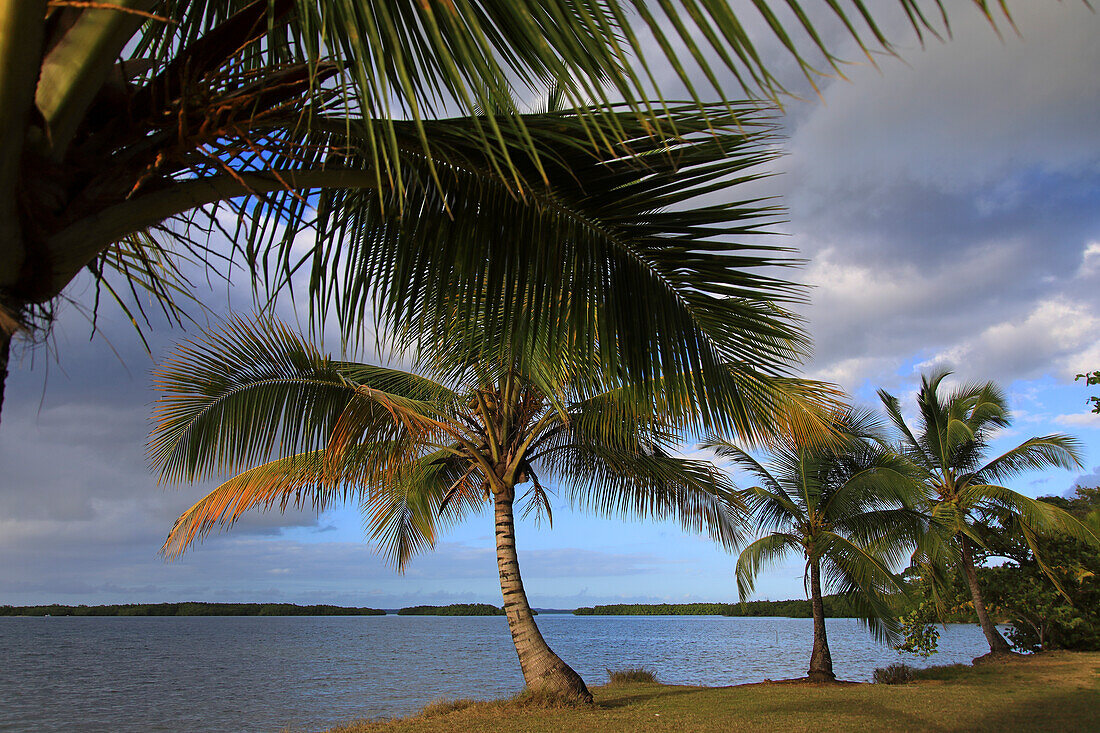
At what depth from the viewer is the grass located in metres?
8.14

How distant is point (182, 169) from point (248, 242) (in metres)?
0.68

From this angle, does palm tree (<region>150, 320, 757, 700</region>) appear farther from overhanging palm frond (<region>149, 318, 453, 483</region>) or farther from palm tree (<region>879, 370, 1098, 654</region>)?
palm tree (<region>879, 370, 1098, 654</region>)

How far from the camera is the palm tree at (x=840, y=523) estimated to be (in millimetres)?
13750

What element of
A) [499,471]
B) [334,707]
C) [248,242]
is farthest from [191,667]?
[248,242]

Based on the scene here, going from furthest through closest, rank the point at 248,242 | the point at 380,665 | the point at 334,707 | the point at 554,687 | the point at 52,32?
the point at 380,665, the point at 334,707, the point at 554,687, the point at 248,242, the point at 52,32

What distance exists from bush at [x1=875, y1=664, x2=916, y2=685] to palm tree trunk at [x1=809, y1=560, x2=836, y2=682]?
0.97 meters

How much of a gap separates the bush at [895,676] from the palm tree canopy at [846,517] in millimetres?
802

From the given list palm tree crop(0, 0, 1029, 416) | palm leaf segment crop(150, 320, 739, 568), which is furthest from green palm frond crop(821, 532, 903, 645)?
palm tree crop(0, 0, 1029, 416)

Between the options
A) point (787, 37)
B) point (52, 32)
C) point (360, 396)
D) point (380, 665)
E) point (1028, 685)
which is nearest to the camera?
point (787, 37)

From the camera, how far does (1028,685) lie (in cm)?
1184

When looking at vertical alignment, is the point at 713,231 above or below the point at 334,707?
above

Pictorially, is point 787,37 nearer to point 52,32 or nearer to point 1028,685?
point 52,32

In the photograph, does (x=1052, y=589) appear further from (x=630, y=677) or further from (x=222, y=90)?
(x=222, y=90)

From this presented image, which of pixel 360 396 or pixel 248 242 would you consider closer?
pixel 248 242
